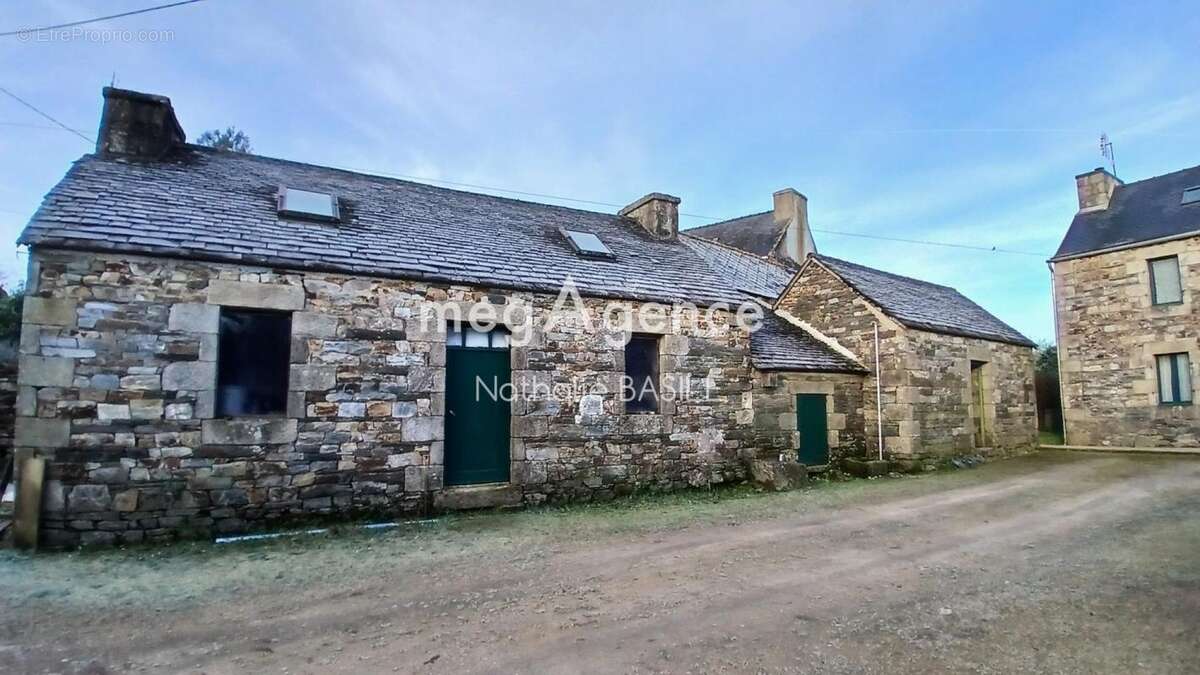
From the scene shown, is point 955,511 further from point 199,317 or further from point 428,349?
point 199,317

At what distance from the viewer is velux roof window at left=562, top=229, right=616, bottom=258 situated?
401 inches

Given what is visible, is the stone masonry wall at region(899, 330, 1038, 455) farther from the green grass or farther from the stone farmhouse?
the green grass

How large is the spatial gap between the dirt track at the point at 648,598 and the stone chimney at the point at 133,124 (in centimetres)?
572

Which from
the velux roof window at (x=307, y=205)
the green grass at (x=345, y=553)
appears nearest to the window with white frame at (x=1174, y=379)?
the green grass at (x=345, y=553)

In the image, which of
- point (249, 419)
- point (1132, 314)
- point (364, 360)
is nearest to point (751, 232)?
point (1132, 314)

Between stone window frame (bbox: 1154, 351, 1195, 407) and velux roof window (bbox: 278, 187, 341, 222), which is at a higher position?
velux roof window (bbox: 278, 187, 341, 222)

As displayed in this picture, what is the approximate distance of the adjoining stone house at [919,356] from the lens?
1203 centimetres

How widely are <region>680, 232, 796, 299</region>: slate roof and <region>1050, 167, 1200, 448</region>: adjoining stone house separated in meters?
7.37

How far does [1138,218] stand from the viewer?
1597 centimetres

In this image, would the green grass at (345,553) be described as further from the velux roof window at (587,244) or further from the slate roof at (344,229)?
the velux roof window at (587,244)

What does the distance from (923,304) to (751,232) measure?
905cm

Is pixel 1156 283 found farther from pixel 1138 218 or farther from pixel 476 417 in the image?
pixel 476 417

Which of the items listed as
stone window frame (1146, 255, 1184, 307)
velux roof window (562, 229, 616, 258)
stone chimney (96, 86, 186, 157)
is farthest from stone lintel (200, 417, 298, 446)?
stone window frame (1146, 255, 1184, 307)

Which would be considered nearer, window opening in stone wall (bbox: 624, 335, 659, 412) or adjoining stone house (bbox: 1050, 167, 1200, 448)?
window opening in stone wall (bbox: 624, 335, 659, 412)
